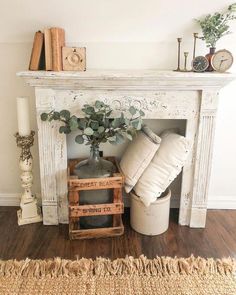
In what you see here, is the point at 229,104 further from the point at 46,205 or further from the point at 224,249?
the point at 46,205

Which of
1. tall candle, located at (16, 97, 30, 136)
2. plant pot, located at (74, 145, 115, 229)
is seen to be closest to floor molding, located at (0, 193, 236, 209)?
plant pot, located at (74, 145, 115, 229)

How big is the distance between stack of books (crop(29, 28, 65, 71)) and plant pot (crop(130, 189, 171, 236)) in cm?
99

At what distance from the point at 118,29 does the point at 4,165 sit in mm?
1320

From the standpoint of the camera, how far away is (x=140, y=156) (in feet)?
6.11

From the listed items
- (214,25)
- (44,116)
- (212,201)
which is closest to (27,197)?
(44,116)

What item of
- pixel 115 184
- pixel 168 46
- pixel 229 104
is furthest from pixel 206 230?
pixel 168 46

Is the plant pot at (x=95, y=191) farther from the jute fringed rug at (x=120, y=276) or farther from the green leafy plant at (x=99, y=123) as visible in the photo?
the jute fringed rug at (x=120, y=276)

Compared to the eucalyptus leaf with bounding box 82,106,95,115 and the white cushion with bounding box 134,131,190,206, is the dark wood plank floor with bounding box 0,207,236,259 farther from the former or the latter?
the eucalyptus leaf with bounding box 82,106,95,115

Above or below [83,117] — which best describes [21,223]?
below

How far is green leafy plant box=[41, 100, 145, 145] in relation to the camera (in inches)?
66.6

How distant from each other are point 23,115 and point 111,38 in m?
0.79

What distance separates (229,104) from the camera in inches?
81.4

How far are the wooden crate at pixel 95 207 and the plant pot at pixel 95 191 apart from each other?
45 millimetres

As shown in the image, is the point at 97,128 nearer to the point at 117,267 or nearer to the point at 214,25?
the point at 117,267
